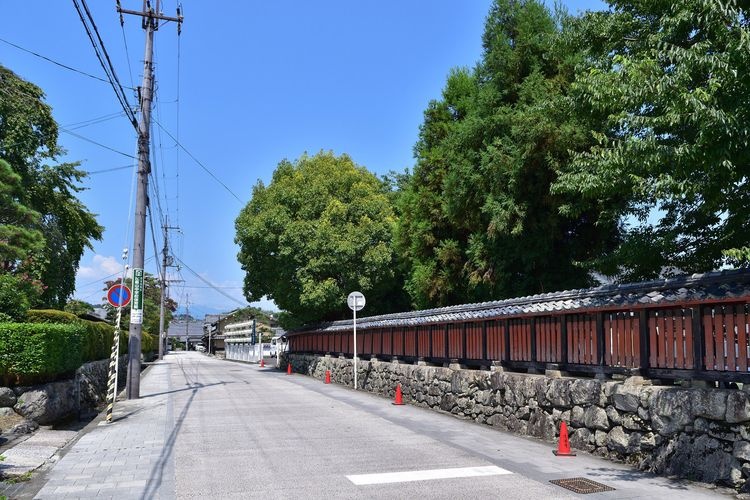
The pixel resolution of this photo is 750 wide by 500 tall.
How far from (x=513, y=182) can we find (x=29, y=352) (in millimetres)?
11686

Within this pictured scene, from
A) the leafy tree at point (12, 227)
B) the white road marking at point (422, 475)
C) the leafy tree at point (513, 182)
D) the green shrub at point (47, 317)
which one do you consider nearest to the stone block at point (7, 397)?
the green shrub at point (47, 317)

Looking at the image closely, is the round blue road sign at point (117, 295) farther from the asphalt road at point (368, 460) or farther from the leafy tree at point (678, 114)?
the leafy tree at point (678, 114)

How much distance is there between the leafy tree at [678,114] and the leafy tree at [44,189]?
13.6m

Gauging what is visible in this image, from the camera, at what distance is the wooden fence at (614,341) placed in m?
7.45

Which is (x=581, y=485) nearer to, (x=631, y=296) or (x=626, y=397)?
(x=626, y=397)

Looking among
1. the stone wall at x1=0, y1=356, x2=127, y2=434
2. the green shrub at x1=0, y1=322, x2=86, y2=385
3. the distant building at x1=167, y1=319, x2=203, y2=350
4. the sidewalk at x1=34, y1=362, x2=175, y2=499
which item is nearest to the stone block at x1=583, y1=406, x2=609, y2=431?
the sidewalk at x1=34, y1=362, x2=175, y2=499

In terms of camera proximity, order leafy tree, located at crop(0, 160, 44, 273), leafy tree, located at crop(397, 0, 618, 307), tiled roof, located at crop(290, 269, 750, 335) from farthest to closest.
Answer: leafy tree, located at crop(397, 0, 618, 307) < leafy tree, located at crop(0, 160, 44, 273) < tiled roof, located at crop(290, 269, 750, 335)

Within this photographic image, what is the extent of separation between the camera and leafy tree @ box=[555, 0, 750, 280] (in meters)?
6.41

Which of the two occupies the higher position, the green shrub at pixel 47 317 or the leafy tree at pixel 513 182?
the leafy tree at pixel 513 182

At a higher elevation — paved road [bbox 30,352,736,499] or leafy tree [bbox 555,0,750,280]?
leafy tree [bbox 555,0,750,280]

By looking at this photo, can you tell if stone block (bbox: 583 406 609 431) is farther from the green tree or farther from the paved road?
the green tree

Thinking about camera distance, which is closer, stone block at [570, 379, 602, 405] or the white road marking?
the white road marking

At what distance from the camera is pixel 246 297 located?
31500mm

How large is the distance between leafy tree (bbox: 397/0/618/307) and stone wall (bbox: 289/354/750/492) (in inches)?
136
